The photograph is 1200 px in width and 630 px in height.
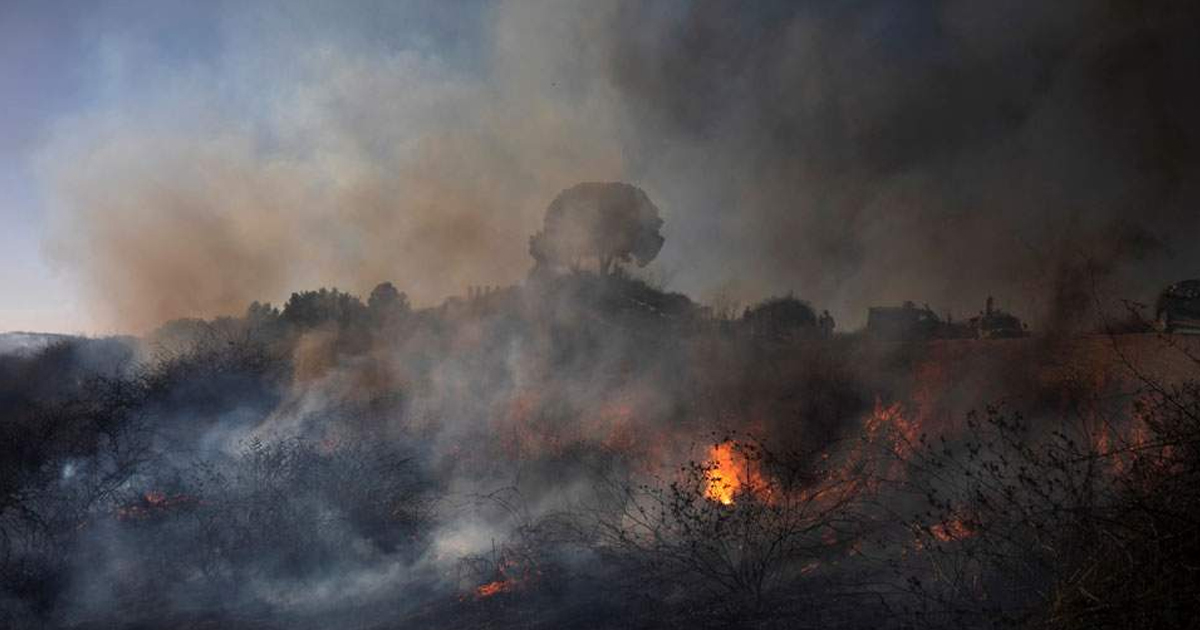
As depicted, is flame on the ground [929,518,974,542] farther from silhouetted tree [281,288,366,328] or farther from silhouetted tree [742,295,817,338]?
silhouetted tree [281,288,366,328]

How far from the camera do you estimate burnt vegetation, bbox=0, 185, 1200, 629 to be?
6.01 m

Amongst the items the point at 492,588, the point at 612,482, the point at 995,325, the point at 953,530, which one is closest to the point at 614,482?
the point at 612,482

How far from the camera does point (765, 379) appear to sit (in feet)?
55.3

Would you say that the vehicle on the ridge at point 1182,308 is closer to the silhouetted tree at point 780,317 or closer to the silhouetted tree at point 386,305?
the silhouetted tree at point 780,317

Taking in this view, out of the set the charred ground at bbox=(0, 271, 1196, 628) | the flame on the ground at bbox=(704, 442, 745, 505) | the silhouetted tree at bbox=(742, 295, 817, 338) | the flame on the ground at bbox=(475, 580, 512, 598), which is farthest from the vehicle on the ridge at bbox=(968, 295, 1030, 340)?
the flame on the ground at bbox=(475, 580, 512, 598)

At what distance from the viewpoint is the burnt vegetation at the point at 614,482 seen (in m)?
6.01

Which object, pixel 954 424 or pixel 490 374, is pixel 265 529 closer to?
pixel 490 374

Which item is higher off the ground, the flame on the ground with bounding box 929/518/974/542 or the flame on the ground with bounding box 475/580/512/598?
the flame on the ground with bounding box 475/580/512/598

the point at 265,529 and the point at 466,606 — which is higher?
the point at 265,529

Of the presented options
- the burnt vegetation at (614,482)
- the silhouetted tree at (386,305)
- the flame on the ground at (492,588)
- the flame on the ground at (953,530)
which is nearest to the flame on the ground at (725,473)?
the burnt vegetation at (614,482)

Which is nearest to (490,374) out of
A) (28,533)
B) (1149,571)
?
(28,533)

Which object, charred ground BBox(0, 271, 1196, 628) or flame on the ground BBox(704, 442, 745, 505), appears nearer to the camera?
charred ground BBox(0, 271, 1196, 628)

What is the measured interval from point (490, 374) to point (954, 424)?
32.8 feet

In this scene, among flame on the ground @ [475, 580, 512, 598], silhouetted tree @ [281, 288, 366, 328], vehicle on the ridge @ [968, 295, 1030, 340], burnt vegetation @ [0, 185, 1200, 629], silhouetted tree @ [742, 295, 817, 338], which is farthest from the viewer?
silhouetted tree @ [281, 288, 366, 328]
